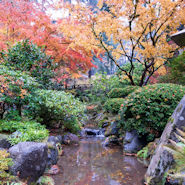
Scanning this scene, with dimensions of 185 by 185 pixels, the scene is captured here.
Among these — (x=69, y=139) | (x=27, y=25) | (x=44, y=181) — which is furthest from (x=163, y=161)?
(x=27, y=25)

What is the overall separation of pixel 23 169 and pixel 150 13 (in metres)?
7.33

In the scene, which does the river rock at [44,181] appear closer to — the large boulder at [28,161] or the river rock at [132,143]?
the large boulder at [28,161]

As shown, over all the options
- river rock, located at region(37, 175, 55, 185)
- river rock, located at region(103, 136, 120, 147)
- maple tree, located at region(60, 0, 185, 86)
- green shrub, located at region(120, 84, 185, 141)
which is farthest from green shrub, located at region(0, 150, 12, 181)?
maple tree, located at region(60, 0, 185, 86)

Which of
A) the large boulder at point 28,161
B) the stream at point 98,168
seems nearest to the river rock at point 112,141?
the stream at point 98,168

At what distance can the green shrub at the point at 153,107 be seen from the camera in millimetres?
4809

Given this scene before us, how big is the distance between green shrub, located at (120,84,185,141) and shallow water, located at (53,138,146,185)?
0.98 meters

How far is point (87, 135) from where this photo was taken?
860 cm

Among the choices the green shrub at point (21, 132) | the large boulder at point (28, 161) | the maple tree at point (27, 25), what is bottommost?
the large boulder at point (28, 161)

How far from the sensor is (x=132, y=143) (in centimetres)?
536

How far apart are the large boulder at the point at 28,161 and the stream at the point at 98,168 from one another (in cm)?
60

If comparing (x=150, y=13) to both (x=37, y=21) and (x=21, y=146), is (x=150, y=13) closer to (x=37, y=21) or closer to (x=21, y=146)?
(x=37, y=21)

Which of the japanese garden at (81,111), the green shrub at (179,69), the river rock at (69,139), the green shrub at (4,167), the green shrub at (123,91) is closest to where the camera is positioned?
the green shrub at (4,167)

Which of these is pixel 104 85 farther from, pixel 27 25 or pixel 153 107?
pixel 153 107

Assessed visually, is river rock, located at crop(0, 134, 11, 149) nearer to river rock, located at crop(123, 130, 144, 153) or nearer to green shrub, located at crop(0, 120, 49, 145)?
green shrub, located at crop(0, 120, 49, 145)
